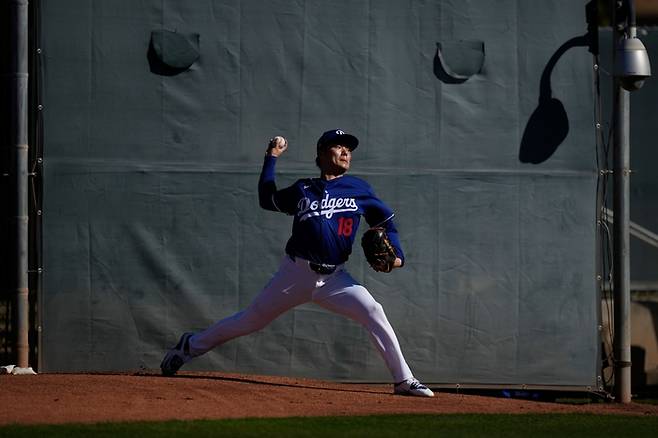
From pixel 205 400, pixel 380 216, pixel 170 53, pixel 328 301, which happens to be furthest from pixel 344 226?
pixel 170 53

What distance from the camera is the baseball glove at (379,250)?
8.04 metres

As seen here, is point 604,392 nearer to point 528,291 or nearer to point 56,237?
point 528,291

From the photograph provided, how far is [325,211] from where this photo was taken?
8125mm

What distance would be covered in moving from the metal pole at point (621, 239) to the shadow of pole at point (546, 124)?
504 mm

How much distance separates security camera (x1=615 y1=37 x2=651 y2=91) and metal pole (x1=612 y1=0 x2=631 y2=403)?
0.44 feet

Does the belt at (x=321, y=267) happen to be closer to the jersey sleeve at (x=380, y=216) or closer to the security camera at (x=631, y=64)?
the jersey sleeve at (x=380, y=216)

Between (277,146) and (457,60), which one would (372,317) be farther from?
(457,60)

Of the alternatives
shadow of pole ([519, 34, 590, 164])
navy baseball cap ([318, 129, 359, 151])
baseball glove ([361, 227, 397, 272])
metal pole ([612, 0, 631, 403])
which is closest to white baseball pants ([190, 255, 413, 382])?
baseball glove ([361, 227, 397, 272])

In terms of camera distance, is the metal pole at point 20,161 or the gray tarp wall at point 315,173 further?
the gray tarp wall at point 315,173

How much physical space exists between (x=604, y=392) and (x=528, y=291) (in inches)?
37.3

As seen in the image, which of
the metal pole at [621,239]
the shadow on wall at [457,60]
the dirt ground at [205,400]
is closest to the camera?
the dirt ground at [205,400]

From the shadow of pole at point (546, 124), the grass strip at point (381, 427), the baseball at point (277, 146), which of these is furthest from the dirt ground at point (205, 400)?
the shadow of pole at point (546, 124)

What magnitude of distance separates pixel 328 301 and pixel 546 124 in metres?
2.35

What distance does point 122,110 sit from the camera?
9062 mm
